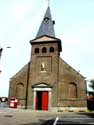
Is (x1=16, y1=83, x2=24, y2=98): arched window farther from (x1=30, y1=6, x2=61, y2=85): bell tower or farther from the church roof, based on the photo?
the church roof

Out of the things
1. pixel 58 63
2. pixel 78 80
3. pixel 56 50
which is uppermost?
pixel 56 50

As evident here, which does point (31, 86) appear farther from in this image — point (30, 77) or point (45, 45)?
point (45, 45)

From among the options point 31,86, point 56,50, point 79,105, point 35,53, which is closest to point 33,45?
point 35,53

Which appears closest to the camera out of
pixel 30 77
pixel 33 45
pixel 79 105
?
pixel 79 105

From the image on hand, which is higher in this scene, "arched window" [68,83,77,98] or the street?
"arched window" [68,83,77,98]

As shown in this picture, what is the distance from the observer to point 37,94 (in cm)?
3053

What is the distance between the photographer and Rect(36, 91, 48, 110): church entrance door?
3000cm

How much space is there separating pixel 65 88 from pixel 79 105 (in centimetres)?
317

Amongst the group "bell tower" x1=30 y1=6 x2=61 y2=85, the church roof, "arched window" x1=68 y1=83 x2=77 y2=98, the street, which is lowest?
the street

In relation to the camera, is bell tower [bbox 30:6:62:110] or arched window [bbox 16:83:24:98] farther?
arched window [bbox 16:83:24:98]

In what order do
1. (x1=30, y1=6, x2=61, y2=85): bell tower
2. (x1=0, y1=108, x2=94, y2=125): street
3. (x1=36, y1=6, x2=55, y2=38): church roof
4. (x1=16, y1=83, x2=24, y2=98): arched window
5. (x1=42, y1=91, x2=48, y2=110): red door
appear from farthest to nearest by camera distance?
(x1=36, y1=6, x2=55, y2=38): church roof → (x1=16, y1=83, x2=24, y2=98): arched window → (x1=30, y1=6, x2=61, y2=85): bell tower → (x1=42, y1=91, x2=48, y2=110): red door → (x1=0, y1=108, x2=94, y2=125): street

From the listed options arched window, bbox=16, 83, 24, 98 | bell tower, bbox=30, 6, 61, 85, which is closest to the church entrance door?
bell tower, bbox=30, 6, 61, 85

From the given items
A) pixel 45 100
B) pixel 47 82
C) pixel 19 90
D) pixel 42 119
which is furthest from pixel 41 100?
pixel 42 119

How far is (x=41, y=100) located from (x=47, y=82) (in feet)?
9.36
